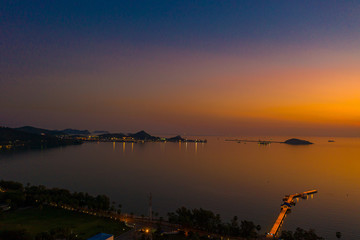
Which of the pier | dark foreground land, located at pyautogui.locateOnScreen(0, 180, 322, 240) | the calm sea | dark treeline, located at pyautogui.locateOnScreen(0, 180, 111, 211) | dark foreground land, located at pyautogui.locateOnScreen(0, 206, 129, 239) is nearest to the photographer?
dark foreground land, located at pyautogui.locateOnScreen(0, 180, 322, 240)

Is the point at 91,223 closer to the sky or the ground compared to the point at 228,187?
closer to the sky

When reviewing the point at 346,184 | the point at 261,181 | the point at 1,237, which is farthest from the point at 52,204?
the point at 346,184

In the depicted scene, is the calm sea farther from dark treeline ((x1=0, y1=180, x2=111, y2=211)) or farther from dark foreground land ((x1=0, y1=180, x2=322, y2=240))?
dark foreground land ((x1=0, y1=180, x2=322, y2=240))

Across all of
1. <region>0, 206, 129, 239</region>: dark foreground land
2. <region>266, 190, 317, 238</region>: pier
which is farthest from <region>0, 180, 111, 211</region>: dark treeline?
<region>266, 190, 317, 238</region>: pier

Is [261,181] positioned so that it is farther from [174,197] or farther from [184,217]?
[184,217]

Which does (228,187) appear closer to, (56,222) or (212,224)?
(212,224)

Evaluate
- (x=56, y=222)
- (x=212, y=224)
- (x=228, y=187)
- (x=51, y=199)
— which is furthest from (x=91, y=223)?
(x=228, y=187)

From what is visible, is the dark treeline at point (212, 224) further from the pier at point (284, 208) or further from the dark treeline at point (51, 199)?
the dark treeline at point (51, 199)

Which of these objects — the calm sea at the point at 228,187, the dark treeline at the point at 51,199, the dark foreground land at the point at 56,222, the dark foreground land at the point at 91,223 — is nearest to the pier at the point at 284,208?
the calm sea at the point at 228,187
